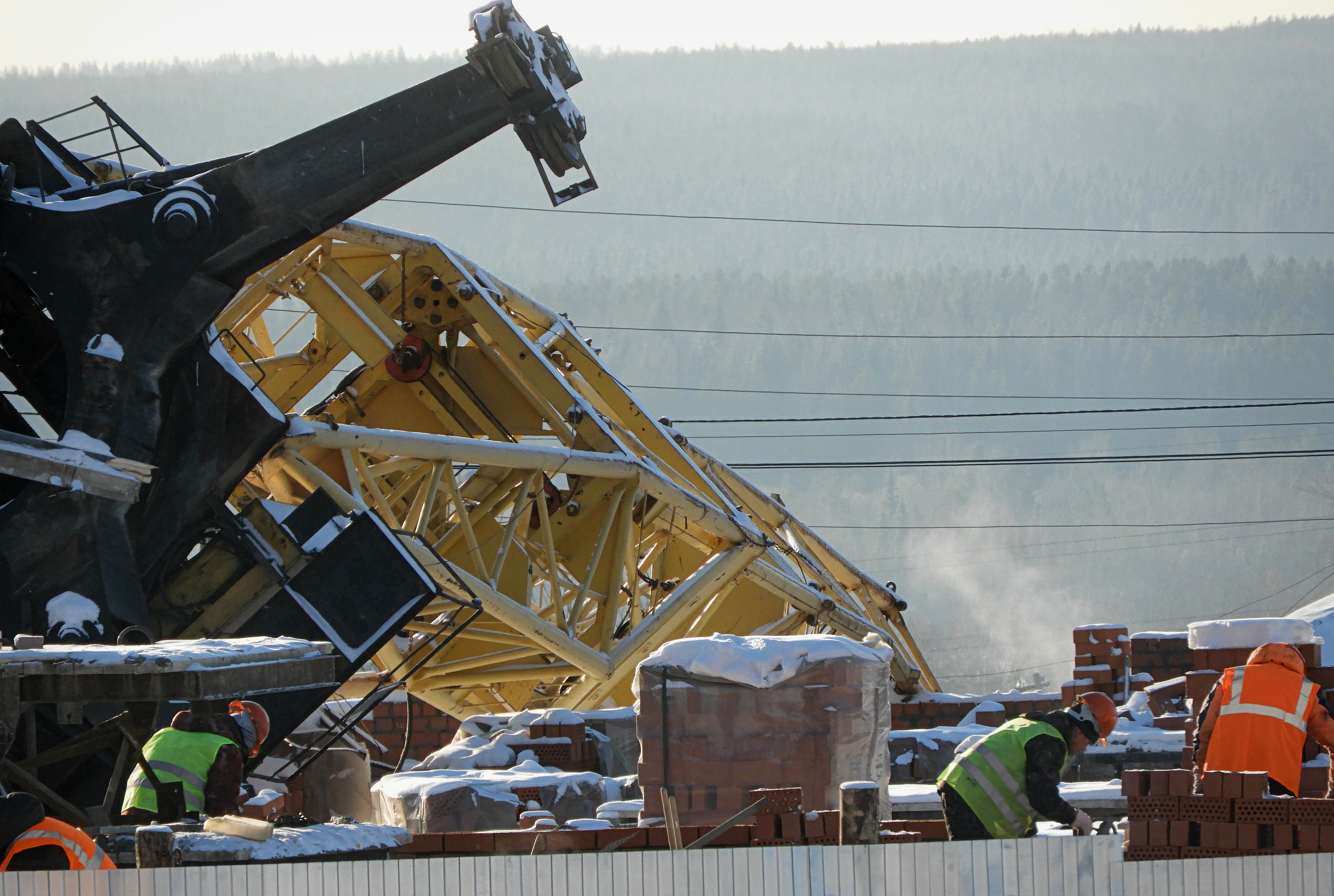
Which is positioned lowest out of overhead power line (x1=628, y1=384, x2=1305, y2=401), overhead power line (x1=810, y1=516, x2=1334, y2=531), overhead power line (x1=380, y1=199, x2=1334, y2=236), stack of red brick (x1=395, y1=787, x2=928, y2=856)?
stack of red brick (x1=395, y1=787, x2=928, y2=856)

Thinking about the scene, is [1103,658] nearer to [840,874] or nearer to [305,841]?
[840,874]

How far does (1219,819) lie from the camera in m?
6.50

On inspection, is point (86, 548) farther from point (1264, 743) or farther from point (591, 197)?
point (591, 197)

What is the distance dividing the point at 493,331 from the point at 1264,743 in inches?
318

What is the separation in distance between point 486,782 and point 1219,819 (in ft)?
14.6

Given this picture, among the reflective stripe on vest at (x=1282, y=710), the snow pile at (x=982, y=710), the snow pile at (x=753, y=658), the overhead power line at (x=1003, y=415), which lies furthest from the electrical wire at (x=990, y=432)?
the reflective stripe on vest at (x=1282, y=710)

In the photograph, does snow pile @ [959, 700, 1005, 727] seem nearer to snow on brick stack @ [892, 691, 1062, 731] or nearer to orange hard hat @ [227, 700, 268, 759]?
snow on brick stack @ [892, 691, 1062, 731]

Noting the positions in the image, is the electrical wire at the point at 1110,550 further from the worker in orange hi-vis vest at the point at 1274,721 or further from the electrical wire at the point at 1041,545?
the worker in orange hi-vis vest at the point at 1274,721

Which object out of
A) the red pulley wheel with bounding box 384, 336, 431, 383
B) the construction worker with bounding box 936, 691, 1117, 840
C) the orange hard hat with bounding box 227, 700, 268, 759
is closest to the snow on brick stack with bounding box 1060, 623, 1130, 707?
the red pulley wheel with bounding box 384, 336, 431, 383

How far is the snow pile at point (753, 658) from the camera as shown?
7.75 m

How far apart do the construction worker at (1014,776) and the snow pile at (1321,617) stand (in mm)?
8557

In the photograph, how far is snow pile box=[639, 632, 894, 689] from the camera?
7.75 m

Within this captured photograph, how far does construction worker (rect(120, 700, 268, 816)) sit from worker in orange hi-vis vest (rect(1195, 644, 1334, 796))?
13.5ft

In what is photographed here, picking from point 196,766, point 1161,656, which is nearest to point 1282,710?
point 196,766
